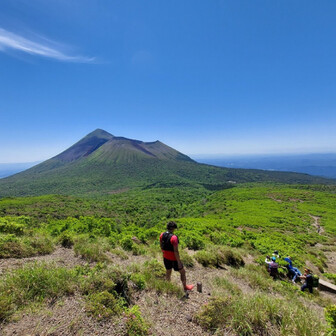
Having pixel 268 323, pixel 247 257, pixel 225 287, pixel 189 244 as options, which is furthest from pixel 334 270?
pixel 268 323

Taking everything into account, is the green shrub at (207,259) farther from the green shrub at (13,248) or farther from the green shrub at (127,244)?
the green shrub at (13,248)

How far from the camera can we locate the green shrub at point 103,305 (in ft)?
10.3

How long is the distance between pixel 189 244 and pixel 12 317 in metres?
8.17

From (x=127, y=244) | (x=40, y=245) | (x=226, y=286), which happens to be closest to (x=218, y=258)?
(x=226, y=286)

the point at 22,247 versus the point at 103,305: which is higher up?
the point at 22,247

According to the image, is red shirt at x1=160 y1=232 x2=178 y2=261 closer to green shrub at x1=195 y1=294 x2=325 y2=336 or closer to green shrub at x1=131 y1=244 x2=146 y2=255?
Result: green shrub at x1=195 y1=294 x2=325 y2=336

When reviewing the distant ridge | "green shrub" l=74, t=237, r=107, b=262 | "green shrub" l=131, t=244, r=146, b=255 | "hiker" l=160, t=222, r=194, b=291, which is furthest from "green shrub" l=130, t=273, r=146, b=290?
the distant ridge

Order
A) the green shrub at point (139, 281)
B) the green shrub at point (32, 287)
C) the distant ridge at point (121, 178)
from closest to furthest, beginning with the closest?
the green shrub at point (32, 287), the green shrub at point (139, 281), the distant ridge at point (121, 178)

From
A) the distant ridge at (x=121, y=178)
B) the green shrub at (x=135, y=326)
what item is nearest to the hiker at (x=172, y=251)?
the green shrub at (x=135, y=326)

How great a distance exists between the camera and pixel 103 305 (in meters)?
3.29

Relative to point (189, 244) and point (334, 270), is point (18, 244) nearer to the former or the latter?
point (189, 244)

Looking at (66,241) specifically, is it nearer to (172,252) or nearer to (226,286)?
(172,252)

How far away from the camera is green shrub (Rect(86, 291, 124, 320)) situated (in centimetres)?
312

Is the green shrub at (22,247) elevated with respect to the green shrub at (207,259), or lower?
elevated
